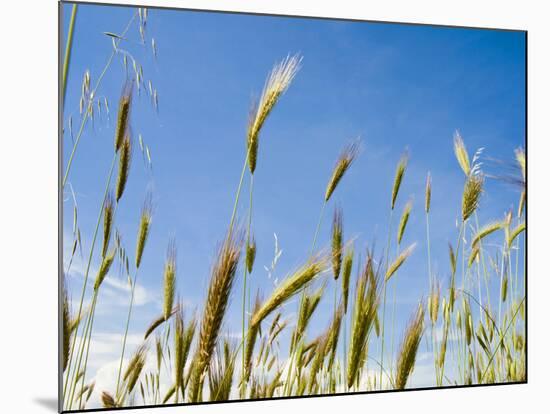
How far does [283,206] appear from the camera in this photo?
3568 millimetres

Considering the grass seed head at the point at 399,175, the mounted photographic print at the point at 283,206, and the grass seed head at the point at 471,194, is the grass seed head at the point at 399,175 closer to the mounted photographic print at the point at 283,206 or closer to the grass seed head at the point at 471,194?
the mounted photographic print at the point at 283,206

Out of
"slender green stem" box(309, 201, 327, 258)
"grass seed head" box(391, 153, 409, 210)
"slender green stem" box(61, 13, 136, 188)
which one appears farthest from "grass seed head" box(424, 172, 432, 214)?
"slender green stem" box(61, 13, 136, 188)

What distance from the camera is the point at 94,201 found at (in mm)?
3324

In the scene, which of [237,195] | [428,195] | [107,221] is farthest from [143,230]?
[428,195]

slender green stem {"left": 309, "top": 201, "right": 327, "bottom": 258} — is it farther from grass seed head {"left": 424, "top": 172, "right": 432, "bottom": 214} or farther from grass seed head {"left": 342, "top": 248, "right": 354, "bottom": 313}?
grass seed head {"left": 424, "top": 172, "right": 432, "bottom": 214}

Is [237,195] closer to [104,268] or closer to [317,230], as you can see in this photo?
[317,230]

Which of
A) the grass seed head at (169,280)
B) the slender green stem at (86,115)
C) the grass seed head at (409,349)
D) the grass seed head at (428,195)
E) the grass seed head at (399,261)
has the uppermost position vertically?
the slender green stem at (86,115)

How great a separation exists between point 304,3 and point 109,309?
145 centimetres

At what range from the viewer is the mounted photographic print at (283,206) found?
335 cm

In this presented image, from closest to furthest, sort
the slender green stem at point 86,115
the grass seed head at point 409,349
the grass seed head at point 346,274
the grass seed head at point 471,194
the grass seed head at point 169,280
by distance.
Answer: the slender green stem at point 86,115 < the grass seed head at point 169,280 < the grass seed head at point 346,274 < the grass seed head at point 409,349 < the grass seed head at point 471,194

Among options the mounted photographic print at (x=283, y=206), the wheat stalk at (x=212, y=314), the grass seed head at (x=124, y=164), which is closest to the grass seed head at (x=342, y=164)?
the mounted photographic print at (x=283, y=206)

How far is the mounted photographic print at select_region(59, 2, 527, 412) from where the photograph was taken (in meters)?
3.35
